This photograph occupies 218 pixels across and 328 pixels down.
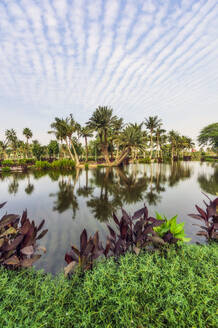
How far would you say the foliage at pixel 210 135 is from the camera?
2703 inches

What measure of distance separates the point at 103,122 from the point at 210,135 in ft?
204

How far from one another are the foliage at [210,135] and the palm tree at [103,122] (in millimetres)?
58701

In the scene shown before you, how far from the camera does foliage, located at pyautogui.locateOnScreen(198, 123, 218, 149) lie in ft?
225

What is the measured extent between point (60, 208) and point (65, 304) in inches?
224

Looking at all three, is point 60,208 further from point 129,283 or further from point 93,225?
point 129,283

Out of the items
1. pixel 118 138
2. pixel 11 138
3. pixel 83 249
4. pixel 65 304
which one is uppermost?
pixel 11 138

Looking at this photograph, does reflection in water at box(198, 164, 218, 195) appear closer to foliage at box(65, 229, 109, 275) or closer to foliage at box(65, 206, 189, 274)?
foliage at box(65, 206, 189, 274)

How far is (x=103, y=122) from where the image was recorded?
40.0 metres

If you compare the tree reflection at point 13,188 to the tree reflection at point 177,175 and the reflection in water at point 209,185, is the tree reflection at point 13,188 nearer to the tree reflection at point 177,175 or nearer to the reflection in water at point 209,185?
the tree reflection at point 177,175

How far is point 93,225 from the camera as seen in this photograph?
5.18 m

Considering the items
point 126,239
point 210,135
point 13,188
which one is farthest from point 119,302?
point 210,135

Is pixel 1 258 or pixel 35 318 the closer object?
pixel 35 318

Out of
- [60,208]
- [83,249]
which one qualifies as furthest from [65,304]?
[60,208]

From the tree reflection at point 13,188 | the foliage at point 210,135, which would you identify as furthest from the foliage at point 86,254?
the foliage at point 210,135
